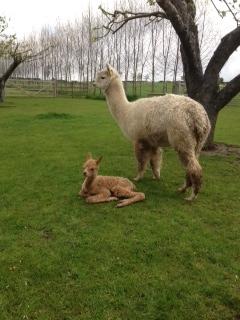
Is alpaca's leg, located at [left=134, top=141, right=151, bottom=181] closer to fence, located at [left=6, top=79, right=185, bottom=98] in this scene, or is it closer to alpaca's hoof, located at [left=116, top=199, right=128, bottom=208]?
alpaca's hoof, located at [left=116, top=199, right=128, bottom=208]

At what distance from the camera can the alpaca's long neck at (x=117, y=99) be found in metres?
8.57

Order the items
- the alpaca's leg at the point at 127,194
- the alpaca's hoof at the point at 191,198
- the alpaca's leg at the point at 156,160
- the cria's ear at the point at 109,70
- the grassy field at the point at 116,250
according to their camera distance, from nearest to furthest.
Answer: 1. the grassy field at the point at 116,250
2. the alpaca's leg at the point at 127,194
3. the alpaca's hoof at the point at 191,198
4. the alpaca's leg at the point at 156,160
5. the cria's ear at the point at 109,70

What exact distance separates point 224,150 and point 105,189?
20.3 feet

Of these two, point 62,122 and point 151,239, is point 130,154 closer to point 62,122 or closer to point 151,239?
point 151,239

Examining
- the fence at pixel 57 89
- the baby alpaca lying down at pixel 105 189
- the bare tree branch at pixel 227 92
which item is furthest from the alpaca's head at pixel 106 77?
the fence at pixel 57 89

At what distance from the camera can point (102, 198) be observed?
709 centimetres

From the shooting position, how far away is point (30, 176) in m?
8.99

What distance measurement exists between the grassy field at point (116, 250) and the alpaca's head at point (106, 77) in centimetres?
181

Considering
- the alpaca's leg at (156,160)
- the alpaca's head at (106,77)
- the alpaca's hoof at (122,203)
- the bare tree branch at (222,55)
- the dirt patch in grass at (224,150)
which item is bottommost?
the dirt patch in grass at (224,150)

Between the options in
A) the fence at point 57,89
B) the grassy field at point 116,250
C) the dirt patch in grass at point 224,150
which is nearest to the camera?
the grassy field at point 116,250

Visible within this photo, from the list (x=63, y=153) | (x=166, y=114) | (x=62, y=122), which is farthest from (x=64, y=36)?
(x=166, y=114)

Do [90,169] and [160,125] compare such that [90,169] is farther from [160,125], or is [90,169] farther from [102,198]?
[160,125]

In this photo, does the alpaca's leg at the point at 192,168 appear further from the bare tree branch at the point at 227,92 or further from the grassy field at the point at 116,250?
the bare tree branch at the point at 227,92

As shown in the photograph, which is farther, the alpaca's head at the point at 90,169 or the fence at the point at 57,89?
the fence at the point at 57,89
